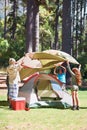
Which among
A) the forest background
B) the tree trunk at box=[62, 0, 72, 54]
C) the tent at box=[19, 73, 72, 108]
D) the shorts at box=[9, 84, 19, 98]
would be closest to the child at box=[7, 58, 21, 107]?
the shorts at box=[9, 84, 19, 98]

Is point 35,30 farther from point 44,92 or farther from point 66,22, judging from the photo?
point 44,92

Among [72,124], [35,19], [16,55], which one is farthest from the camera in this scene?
[16,55]

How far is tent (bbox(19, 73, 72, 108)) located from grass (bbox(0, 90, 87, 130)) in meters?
0.69

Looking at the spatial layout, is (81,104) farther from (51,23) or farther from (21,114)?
(51,23)

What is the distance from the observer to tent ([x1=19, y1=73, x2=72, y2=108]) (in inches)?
555

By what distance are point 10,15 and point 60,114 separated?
41.8 meters

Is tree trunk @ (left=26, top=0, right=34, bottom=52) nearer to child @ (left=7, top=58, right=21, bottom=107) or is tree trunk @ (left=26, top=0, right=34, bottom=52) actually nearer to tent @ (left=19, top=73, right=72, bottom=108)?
tent @ (left=19, top=73, right=72, bottom=108)

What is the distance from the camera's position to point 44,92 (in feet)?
49.3

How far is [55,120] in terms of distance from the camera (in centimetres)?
1102

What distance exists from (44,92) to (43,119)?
3919 mm

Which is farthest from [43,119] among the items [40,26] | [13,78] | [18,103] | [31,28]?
[40,26]

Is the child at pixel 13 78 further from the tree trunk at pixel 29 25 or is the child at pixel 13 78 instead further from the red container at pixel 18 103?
the tree trunk at pixel 29 25

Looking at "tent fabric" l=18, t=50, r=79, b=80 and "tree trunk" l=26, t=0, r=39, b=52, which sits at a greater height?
"tree trunk" l=26, t=0, r=39, b=52

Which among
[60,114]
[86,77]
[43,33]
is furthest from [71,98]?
[43,33]
